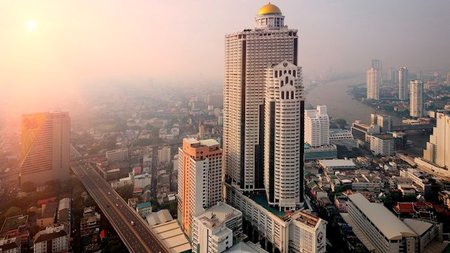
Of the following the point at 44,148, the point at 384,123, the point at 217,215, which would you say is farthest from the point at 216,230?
the point at 384,123

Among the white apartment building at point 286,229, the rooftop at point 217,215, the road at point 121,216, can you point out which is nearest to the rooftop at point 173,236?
the road at point 121,216

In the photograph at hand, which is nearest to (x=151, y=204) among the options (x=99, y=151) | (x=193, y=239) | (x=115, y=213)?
(x=115, y=213)

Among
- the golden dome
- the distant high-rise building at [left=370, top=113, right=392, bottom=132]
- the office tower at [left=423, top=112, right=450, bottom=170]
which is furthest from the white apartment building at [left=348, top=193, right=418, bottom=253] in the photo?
the distant high-rise building at [left=370, top=113, right=392, bottom=132]

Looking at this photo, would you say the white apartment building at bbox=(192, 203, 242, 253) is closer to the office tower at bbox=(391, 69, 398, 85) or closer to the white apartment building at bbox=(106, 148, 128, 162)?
the white apartment building at bbox=(106, 148, 128, 162)

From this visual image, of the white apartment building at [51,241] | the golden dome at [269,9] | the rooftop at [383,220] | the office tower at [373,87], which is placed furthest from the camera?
the office tower at [373,87]

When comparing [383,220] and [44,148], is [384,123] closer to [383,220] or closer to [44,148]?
[383,220]

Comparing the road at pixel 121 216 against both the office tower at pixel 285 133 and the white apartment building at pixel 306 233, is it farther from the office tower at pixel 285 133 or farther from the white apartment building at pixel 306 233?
the office tower at pixel 285 133

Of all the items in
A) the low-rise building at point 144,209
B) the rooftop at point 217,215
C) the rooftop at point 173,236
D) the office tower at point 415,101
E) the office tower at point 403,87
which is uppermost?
the office tower at point 403,87
